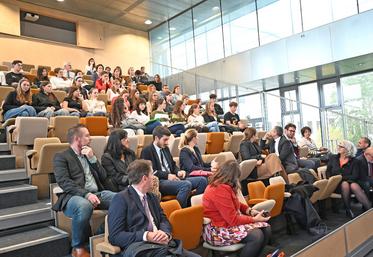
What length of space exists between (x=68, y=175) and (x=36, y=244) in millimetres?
570

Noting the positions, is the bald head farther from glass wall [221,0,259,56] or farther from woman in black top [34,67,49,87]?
woman in black top [34,67,49,87]

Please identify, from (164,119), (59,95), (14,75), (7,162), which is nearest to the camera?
(7,162)

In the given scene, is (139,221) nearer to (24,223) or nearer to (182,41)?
(24,223)

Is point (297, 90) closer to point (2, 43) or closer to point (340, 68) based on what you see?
point (340, 68)

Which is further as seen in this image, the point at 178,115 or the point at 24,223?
the point at 178,115

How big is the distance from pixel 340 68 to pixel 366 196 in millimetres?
4737

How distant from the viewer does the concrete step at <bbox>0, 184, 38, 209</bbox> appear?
3.19 metres

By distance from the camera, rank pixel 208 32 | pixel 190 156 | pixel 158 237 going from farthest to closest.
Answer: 1. pixel 208 32
2. pixel 190 156
3. pixel 158 237

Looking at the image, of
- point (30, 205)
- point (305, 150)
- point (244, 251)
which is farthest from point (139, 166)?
point (305, 150)

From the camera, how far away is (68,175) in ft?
9.21

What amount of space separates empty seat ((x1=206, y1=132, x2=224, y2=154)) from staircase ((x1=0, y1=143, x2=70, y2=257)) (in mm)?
2519

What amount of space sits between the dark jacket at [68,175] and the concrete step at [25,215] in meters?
0.35

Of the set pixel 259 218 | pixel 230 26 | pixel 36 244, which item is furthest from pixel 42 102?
pixel 230 26

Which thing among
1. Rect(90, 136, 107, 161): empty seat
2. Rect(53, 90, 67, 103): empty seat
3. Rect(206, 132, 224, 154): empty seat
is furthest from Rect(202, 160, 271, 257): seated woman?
Rect(53, 90, 67, 103): empty seat
